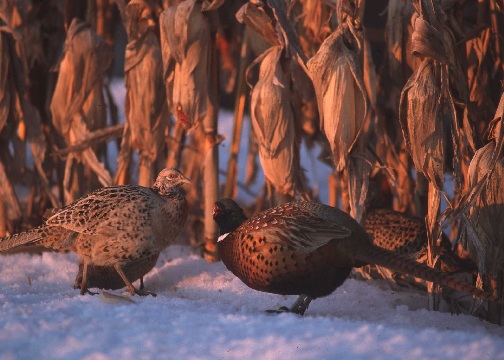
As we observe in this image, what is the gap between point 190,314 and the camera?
252 centimetres

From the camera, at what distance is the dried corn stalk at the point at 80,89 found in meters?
3.91

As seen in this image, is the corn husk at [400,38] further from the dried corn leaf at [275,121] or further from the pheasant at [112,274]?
the pheasant at [112,274]

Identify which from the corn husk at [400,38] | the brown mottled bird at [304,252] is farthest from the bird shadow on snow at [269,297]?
the corn husk at [400,38]

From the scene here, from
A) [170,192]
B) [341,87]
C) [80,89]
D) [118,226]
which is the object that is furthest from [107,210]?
[341,87]

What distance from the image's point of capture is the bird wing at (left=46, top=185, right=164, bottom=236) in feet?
10.3

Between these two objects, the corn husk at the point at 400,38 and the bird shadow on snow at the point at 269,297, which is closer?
the bird shadow on snow at the point at 269,297

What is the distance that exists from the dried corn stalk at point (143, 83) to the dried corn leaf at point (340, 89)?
980mm

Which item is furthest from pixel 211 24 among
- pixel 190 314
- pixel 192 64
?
pixel 190 314

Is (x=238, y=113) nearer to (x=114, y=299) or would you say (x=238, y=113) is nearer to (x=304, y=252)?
(x=304, y=252)

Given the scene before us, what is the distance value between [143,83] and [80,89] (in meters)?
0.38

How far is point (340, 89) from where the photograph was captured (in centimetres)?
314

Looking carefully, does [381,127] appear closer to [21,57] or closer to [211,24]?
[211,24]

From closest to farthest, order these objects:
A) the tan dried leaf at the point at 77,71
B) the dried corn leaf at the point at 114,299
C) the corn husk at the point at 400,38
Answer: the dried corn leaf at the point at 114,299 < the corn husk at the point at 400,38 < the tan dried leaf at the point at 77,71

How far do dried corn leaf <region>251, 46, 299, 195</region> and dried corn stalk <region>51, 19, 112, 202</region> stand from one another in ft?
3.24
